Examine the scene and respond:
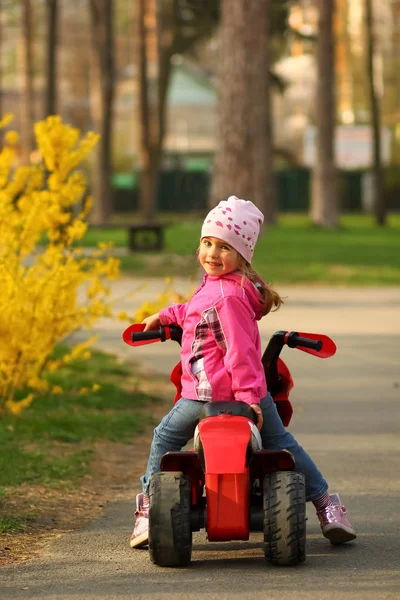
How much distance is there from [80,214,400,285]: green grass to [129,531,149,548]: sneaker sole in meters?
9.02

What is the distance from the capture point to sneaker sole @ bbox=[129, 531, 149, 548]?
5523 mm

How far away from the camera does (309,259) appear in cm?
2312

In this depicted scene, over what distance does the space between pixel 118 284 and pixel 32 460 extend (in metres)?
11.8

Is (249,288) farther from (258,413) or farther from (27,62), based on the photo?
(27,62)

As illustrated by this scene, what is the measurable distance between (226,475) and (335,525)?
675 millimetres

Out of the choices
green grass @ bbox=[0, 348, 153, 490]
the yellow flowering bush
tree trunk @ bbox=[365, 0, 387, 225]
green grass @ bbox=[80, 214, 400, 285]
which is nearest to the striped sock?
green grass @ bbox=[0, 348, 153, 490]

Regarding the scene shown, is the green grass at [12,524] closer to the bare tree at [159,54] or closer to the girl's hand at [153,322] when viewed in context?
the girl's hand at [153,322]

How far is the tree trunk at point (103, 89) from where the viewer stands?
40344mm

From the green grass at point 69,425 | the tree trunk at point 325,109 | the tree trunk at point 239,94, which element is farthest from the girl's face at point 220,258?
the tree trunk at point 325,109

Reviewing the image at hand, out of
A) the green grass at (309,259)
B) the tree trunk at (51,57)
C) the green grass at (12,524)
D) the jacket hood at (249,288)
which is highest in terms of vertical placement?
the tree trunk at (51,57)

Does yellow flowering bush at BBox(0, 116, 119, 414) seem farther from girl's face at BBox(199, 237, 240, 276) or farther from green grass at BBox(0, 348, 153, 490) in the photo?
girl's face at BBox(199, 237, 240, 276)

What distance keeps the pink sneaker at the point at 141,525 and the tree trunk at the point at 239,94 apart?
13125mm

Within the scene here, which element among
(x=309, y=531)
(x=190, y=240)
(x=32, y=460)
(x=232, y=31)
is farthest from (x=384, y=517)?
(x=190, y=240)

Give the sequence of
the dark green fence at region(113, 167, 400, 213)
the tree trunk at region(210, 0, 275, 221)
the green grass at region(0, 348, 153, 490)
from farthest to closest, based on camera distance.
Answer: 1. the dark green fence at region(113, 167, 400, 213)
2. the tree trunk at region(210, 0, 275, 221)
3. the green grass at region(0, 348, 153, 490)
